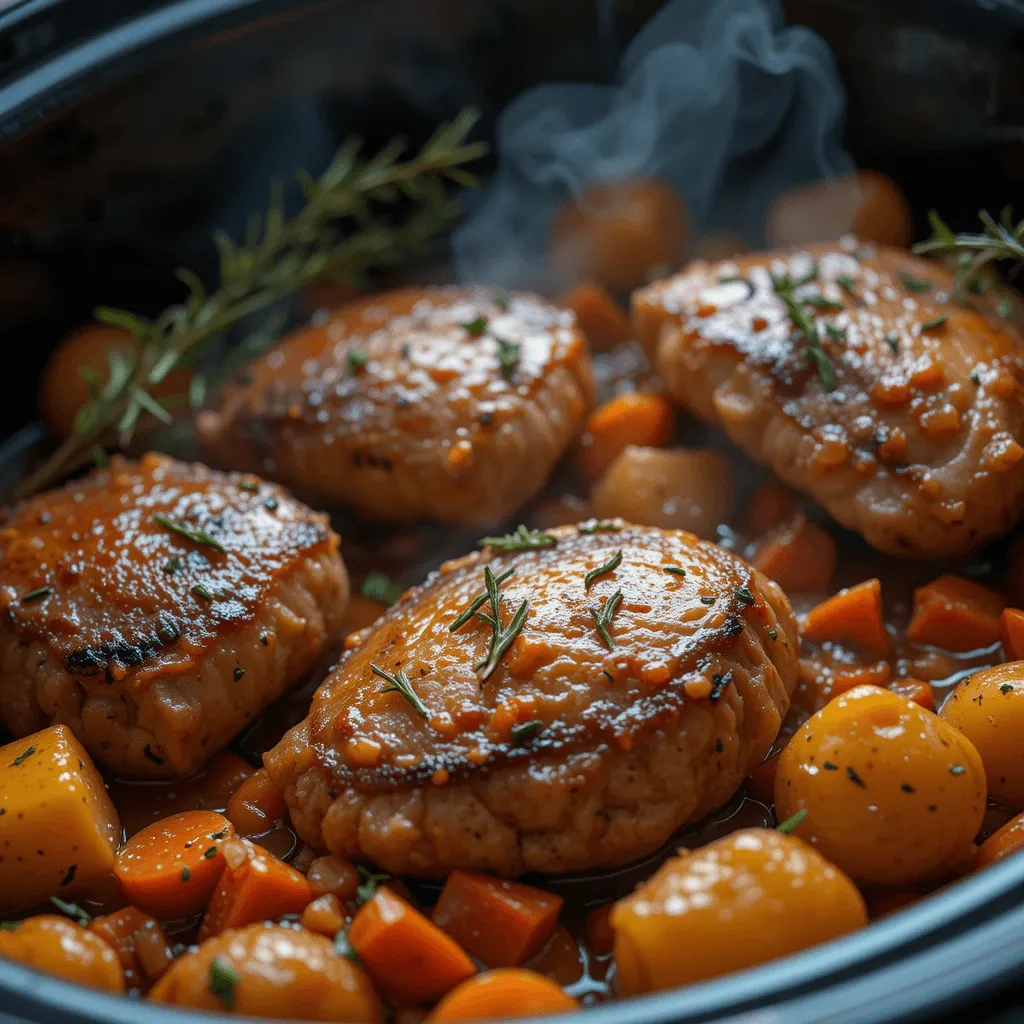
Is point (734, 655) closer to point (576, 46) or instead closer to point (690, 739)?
point (690, 739)

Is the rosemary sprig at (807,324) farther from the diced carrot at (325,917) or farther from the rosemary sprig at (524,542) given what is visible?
the diced carrot at (325,917)

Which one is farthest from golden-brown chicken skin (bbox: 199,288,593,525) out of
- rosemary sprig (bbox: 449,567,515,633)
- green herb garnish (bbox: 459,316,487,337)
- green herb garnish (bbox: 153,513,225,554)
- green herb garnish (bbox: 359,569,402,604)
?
rosemary sprig (bbox: 449,567,515,633)

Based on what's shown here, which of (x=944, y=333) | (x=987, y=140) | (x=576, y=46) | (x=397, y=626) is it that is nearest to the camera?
(x=397, y=626)

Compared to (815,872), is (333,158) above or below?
above

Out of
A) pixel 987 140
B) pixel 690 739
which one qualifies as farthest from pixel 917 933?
pixel 987 140

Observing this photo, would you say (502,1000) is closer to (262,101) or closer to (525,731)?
(525,731)

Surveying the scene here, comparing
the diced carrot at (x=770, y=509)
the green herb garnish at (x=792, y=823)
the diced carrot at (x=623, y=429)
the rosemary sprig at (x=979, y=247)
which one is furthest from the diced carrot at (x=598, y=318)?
the green herb garnish at (x=792, y=823)
